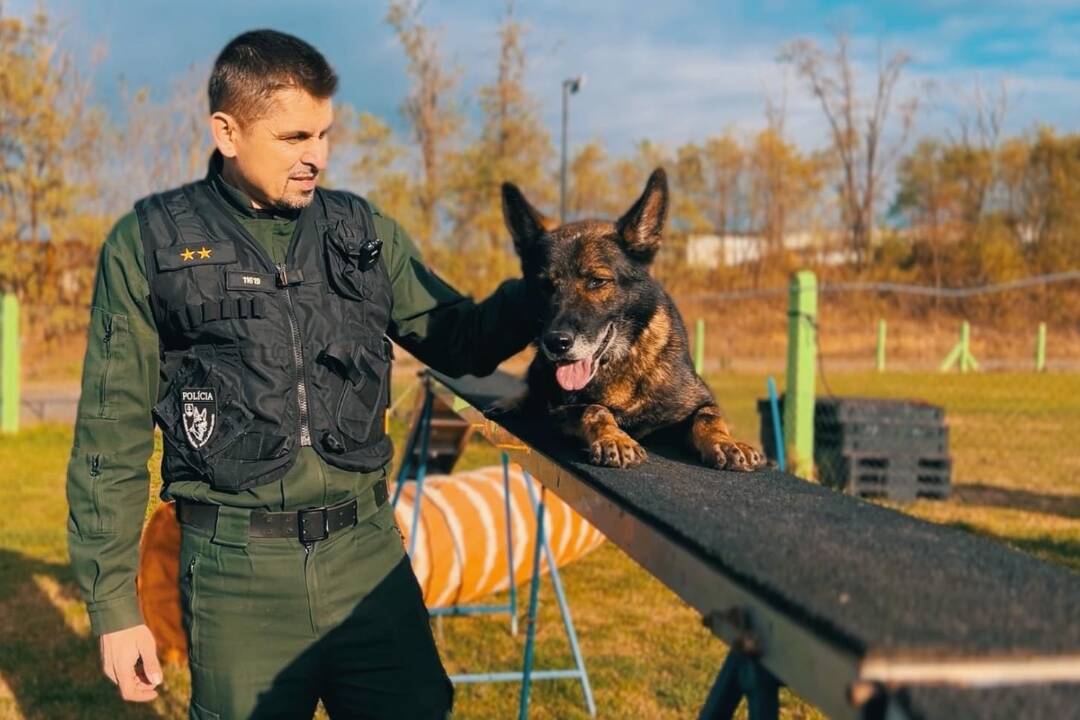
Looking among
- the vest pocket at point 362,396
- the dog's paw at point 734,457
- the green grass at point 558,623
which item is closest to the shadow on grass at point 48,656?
the green grass at point 558,623

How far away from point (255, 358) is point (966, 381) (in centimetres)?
2194

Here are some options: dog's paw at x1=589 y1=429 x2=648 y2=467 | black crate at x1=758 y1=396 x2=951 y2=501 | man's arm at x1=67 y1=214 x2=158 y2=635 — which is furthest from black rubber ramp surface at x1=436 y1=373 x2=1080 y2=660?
black crate at x1=758 y1=396 x2=951 y2=501

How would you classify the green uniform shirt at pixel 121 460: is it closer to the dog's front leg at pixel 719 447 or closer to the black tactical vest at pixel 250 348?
the black tactical vest at pixel 250 348

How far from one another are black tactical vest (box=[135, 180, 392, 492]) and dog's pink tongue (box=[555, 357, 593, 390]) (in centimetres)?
59

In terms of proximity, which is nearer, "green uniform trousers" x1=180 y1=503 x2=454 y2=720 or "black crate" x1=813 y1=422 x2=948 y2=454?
"green uniform trousers" x1=180 y1=503 x2=454 y2=720

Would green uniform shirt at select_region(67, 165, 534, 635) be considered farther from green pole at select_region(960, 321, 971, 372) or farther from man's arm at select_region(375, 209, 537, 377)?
green pole at select_region(960, 321, 971, 372)

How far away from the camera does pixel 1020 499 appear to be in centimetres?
923

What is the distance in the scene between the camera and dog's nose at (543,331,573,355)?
2.73 m

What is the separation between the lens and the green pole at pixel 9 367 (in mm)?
12297

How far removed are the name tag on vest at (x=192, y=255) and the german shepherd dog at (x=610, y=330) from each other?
37.8 inches

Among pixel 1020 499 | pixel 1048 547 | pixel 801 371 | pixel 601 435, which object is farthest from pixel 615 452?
pixel 1020 499

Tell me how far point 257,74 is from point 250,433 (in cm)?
95

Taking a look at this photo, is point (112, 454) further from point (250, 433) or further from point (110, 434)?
point (250, 433)

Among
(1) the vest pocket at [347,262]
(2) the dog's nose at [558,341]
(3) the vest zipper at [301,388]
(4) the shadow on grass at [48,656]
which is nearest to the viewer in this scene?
(3) the vest zipper at [301,388]
